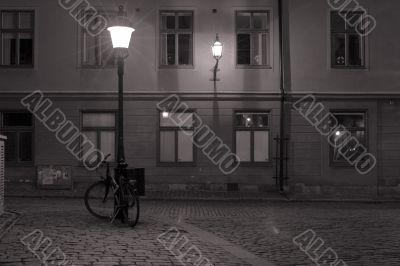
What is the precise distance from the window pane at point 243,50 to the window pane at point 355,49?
11.9ft

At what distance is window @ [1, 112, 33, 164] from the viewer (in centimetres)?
2256

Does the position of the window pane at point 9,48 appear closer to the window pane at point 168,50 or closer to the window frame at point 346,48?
the window pane at point 168,50

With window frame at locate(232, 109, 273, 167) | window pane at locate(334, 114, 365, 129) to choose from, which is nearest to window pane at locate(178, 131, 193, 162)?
window frame at locate(232, 109, 273, 167)

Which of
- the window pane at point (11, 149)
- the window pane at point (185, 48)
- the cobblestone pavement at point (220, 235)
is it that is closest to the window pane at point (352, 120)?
the window pane at point (185, 48)

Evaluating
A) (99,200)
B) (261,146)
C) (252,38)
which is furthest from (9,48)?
(99,200)

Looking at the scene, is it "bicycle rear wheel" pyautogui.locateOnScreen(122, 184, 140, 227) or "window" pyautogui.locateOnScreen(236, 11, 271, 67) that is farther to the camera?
"window" pyautogui.locateOnScreen(236, 11, 271, 67)

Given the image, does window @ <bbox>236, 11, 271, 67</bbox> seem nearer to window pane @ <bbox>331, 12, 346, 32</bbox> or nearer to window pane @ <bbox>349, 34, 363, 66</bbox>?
window pane @ <bbox>331, 12, 346, 32</bbox>

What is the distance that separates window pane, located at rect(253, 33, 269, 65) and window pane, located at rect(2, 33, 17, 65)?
8423mm

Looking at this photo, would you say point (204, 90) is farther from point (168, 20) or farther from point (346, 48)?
point (346, 48)

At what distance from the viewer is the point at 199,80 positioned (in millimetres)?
22656

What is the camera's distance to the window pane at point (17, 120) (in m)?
22.6

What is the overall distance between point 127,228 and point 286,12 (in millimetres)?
13341

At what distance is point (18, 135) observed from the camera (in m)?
22.6

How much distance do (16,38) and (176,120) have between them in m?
6.30
